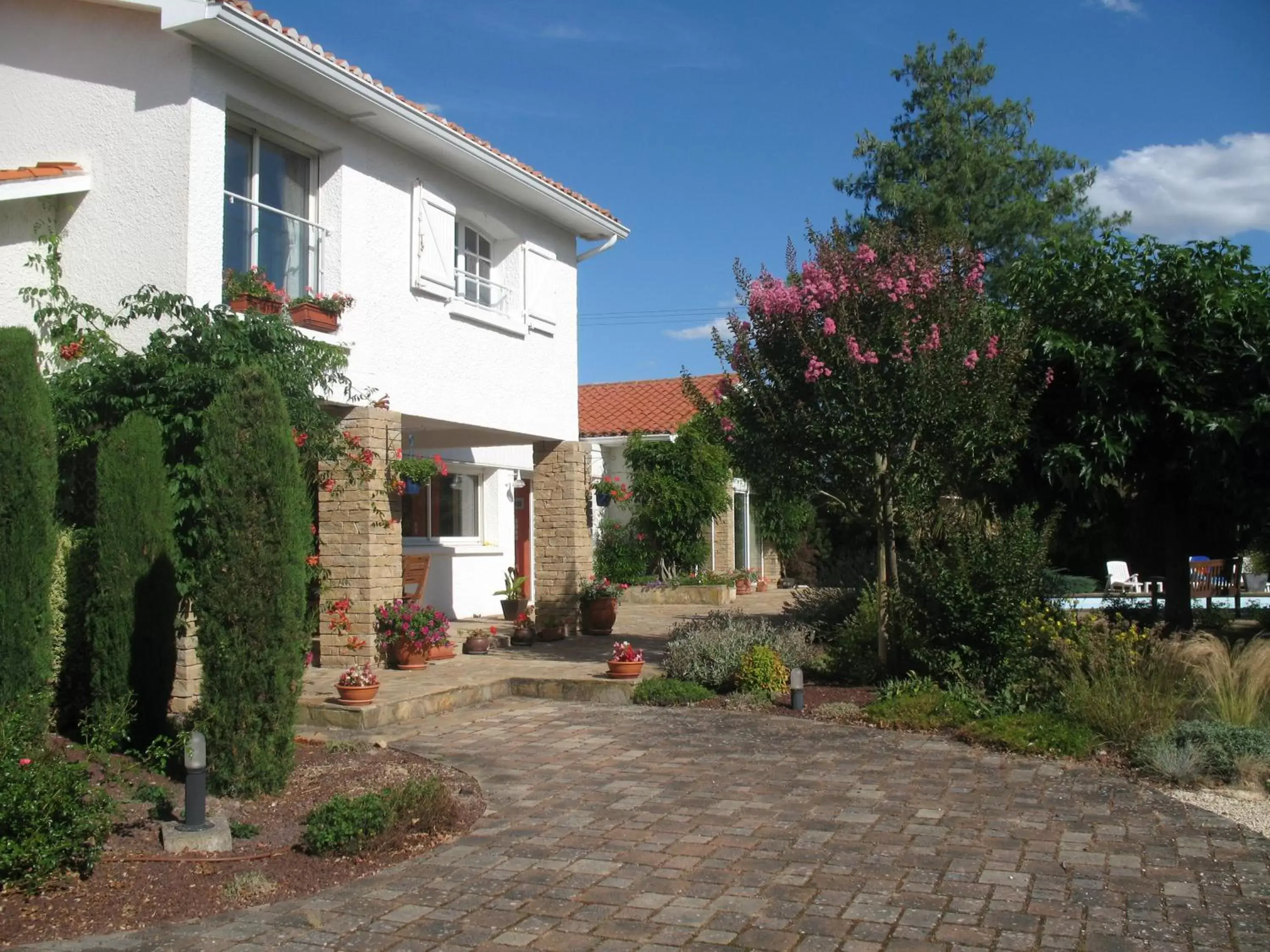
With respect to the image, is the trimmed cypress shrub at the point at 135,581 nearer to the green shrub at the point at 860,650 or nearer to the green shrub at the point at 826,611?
the green shrub at the point at 860,650

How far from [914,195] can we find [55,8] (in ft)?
56.6

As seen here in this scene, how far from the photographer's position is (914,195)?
23281mm

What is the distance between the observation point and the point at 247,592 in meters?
6.38

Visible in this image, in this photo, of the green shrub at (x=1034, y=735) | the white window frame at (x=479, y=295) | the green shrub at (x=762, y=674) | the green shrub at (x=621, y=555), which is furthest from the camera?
the green shrub at (x=621, y=555)

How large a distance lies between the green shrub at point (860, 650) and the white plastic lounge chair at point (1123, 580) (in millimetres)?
10977

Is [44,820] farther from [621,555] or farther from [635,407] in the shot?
[635,407]

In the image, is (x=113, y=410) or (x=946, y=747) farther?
(x=113, y=410)

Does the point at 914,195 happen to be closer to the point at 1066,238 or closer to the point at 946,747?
the point at 1066,238

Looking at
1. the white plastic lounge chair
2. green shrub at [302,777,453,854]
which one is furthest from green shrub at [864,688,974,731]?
the white plastic lounge chair

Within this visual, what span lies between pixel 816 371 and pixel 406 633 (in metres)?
4.81

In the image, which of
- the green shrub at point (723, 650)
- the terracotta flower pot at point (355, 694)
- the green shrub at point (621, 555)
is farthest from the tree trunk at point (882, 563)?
the green shrub at point (621, 555)

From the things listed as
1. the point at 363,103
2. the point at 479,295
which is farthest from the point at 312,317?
the point at 479,295

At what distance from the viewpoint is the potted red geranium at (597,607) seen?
15.2m

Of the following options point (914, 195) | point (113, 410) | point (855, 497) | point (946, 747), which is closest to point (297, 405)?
point (113, 410)
